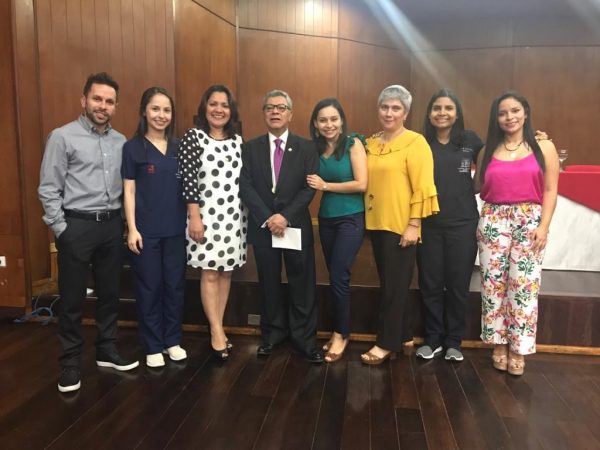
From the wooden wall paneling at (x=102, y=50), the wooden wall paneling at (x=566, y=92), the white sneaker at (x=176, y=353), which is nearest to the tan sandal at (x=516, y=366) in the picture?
the white sneaker at (x=176, y=353)

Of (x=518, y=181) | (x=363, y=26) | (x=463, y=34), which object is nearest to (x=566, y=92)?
(x=463, y=34)

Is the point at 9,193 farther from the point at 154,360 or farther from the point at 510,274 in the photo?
the point at 510,274

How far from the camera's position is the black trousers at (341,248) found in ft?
8.16

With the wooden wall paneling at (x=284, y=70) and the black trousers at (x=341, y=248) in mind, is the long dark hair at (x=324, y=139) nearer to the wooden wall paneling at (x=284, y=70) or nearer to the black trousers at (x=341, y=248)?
the black trousers at (x=341, y=248)

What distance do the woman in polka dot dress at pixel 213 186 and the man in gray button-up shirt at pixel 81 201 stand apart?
1.16 feet

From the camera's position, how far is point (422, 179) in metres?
2.35

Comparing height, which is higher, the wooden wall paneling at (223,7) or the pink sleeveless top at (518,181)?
the wooden wall paneling at (223,7)

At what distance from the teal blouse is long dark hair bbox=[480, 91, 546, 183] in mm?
662

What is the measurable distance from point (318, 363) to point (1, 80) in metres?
2.75

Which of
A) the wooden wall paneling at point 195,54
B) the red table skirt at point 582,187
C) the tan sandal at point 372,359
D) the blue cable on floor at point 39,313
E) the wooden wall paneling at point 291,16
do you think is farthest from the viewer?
the wooden wall paneling at point 291,16

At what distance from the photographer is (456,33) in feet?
22.2

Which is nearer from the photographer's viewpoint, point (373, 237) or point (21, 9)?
point (373, 237)

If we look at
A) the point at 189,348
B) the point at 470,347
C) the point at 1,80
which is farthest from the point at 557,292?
the point at 1,80

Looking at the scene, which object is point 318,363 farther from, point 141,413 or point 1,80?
point 1,80
